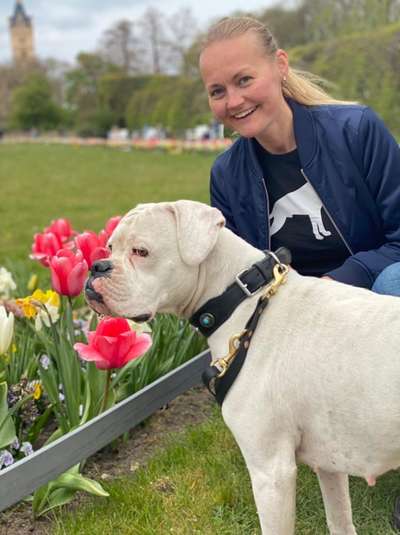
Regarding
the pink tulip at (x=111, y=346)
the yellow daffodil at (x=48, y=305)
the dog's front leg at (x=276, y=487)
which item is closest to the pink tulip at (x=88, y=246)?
the yellow daffodil at (x=48, y=305)

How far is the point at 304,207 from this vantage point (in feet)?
10.5

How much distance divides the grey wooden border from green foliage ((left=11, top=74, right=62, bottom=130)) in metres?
→ 72.7

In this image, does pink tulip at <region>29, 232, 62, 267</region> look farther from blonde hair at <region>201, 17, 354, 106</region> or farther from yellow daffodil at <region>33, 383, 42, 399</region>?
blonde hair at <region>201, 17, 354, 106</region>

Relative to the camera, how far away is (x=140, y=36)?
61.9 metres

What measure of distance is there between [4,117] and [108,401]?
280ft

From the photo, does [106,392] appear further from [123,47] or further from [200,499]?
[123,47]

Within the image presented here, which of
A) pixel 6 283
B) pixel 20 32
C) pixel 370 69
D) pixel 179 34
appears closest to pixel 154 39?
pixel 179 34

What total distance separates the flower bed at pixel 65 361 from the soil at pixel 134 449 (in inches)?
3.9

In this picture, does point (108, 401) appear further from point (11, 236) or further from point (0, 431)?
point (11, 236)

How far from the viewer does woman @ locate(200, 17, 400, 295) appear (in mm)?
2879

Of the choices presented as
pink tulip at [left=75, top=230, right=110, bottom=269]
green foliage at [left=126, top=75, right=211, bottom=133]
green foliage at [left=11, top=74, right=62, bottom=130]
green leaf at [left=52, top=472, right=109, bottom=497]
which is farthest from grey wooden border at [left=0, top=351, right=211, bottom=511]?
green foliage at [left=11, top=74, right=62, bottom=130]

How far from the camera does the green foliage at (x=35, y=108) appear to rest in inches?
2825

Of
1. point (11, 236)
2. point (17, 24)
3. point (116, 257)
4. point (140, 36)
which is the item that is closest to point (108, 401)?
point (116, 257)

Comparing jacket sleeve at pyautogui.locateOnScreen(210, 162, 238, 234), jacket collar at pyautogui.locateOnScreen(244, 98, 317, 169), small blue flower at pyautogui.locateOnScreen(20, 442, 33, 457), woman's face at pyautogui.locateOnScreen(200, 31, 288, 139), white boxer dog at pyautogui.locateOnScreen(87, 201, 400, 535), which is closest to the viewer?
white boxer dog at pyautogui.locateOnScreen(87, 201, 400, 535)
